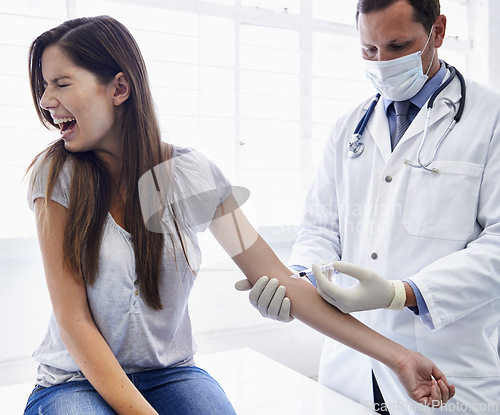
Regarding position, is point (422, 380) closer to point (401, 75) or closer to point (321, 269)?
point (321, 269)

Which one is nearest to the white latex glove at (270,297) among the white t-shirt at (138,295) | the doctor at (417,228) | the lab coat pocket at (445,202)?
the doctor at (417,228)

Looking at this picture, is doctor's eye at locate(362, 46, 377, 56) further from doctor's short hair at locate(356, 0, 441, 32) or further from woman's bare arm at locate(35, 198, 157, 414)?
woman's bare arm at locate(35, 198, 157, 414)

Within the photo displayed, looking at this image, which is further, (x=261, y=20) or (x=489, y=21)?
(x=489, y=21)

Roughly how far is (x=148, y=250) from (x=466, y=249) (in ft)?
2.41

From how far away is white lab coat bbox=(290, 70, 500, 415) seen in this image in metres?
1.13

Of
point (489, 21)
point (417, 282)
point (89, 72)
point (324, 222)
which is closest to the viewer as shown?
point (89, 72)

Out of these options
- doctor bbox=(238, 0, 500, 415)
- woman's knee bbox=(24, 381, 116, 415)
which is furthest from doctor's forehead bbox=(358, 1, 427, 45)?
woman's knee bbox=(24, 381, 116, 415)

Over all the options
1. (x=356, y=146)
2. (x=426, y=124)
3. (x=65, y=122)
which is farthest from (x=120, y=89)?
(x=426, y=124)

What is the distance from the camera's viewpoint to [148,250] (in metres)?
1.00

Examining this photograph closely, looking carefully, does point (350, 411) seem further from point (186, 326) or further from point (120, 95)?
point (120, 95)

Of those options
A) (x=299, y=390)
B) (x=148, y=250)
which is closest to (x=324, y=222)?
(x=299, y=390)

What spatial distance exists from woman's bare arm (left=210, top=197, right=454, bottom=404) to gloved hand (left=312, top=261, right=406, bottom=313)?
0.17 feet

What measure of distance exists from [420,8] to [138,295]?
3.31ft

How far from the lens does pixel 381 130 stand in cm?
135
